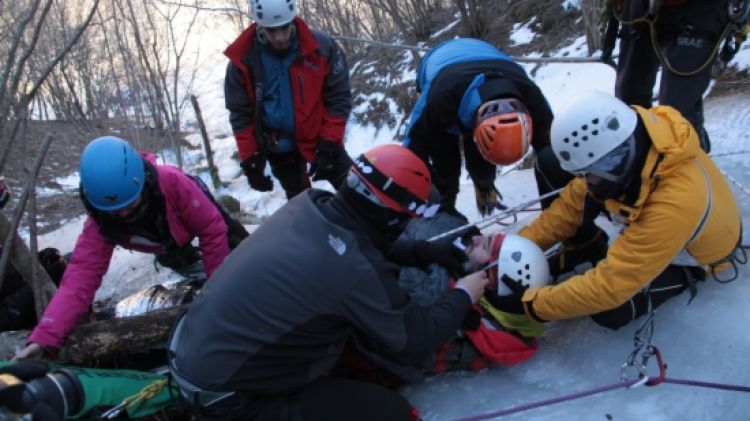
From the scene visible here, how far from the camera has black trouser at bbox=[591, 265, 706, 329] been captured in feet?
8.23

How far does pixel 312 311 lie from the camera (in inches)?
81.1

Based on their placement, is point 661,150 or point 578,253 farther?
point 578,253

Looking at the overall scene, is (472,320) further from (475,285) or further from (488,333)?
(475,285)

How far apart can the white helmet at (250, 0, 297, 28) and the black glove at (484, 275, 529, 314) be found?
208 centimetres

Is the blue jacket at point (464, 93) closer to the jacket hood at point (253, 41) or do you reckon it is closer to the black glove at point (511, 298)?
the jacket hood at point (253, 41)

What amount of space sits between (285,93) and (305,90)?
0.14 metres

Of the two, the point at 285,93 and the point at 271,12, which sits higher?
the point at 271,12

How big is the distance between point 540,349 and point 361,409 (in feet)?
3.20

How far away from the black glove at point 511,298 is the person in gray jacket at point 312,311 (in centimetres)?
39

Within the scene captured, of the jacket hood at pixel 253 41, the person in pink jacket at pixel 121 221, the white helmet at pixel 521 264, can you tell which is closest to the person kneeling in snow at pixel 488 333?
the white helmet at pixel 521 264

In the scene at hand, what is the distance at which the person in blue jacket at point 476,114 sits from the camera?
285cm

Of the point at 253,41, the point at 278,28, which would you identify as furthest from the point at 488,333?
the point at 253,41

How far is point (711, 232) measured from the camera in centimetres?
235

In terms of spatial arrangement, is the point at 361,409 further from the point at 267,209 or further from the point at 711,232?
the point at 267,209
